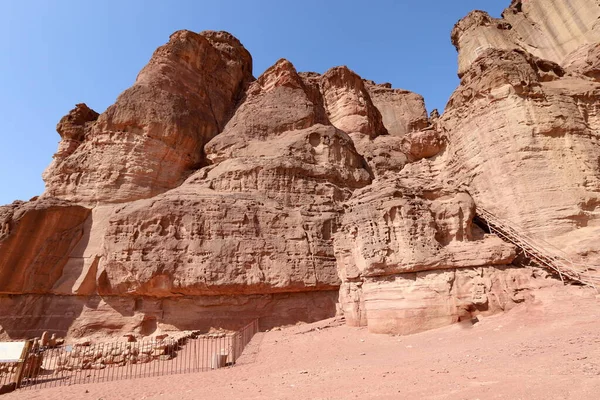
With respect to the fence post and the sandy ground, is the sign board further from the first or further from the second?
the sandy ground

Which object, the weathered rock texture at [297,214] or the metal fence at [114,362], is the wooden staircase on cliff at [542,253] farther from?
the metal fence at [114,362]

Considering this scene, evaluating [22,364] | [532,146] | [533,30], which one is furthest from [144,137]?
[533,30]

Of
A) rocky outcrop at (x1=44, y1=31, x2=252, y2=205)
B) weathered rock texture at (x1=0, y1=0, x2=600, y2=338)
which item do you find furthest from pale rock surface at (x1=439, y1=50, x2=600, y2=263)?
rocky outcrop at (x1=44, y1=31, x2=252, y2=205)

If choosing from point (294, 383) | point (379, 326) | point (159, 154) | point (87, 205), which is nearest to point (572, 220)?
point (379, 326)

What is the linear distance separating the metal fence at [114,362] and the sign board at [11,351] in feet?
1.00

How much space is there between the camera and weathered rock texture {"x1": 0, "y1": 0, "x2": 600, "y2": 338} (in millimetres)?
12094

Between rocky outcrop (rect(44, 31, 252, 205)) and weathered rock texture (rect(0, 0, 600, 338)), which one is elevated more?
rocky outcrop (rect(44, 31, 252, 205))

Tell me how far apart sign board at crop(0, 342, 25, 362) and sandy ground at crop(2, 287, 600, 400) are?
39.5 inches

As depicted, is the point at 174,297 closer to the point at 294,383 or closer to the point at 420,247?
the point at 294,383

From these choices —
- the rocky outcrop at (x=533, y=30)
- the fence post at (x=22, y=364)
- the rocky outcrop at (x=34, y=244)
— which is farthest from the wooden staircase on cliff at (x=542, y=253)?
the rocky outcrop at (x=533, y=30)

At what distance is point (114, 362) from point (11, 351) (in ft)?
10.8

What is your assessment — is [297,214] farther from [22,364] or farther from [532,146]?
[22,364]

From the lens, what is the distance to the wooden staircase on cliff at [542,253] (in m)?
9.90

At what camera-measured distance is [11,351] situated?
9.58 meters
